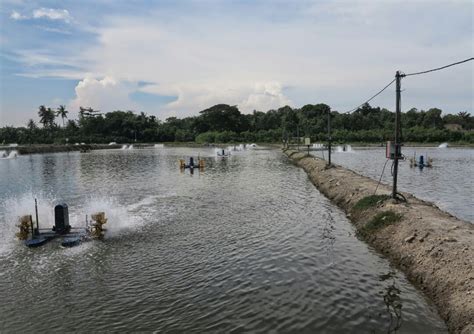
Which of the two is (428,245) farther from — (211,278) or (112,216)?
(112,216)

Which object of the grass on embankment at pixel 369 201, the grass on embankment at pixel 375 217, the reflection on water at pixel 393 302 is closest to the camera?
the reflection on water at pixel 393 302

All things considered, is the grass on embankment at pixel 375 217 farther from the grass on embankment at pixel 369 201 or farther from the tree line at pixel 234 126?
the tree line at pixel 234 126

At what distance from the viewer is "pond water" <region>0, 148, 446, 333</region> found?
436 inches

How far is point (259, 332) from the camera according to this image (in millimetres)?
10359

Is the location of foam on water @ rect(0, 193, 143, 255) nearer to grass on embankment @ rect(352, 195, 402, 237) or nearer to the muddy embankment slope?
grass on embankment @ rect(352, 195, 402, 237)

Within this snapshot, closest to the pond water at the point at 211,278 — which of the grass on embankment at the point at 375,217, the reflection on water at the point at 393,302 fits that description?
the reflection on water at the point at 393,302

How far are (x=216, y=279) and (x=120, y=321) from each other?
3.89 metres

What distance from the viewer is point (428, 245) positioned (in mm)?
14688

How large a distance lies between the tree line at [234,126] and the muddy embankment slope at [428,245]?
125297 millimetres

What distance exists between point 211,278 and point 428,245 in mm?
8205

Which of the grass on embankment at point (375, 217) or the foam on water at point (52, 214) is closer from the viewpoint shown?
the grass on embankment at point (375, 217)

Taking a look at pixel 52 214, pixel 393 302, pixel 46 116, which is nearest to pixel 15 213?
pixel 52 214

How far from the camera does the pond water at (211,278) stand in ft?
36.4

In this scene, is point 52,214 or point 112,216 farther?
point 52,214
